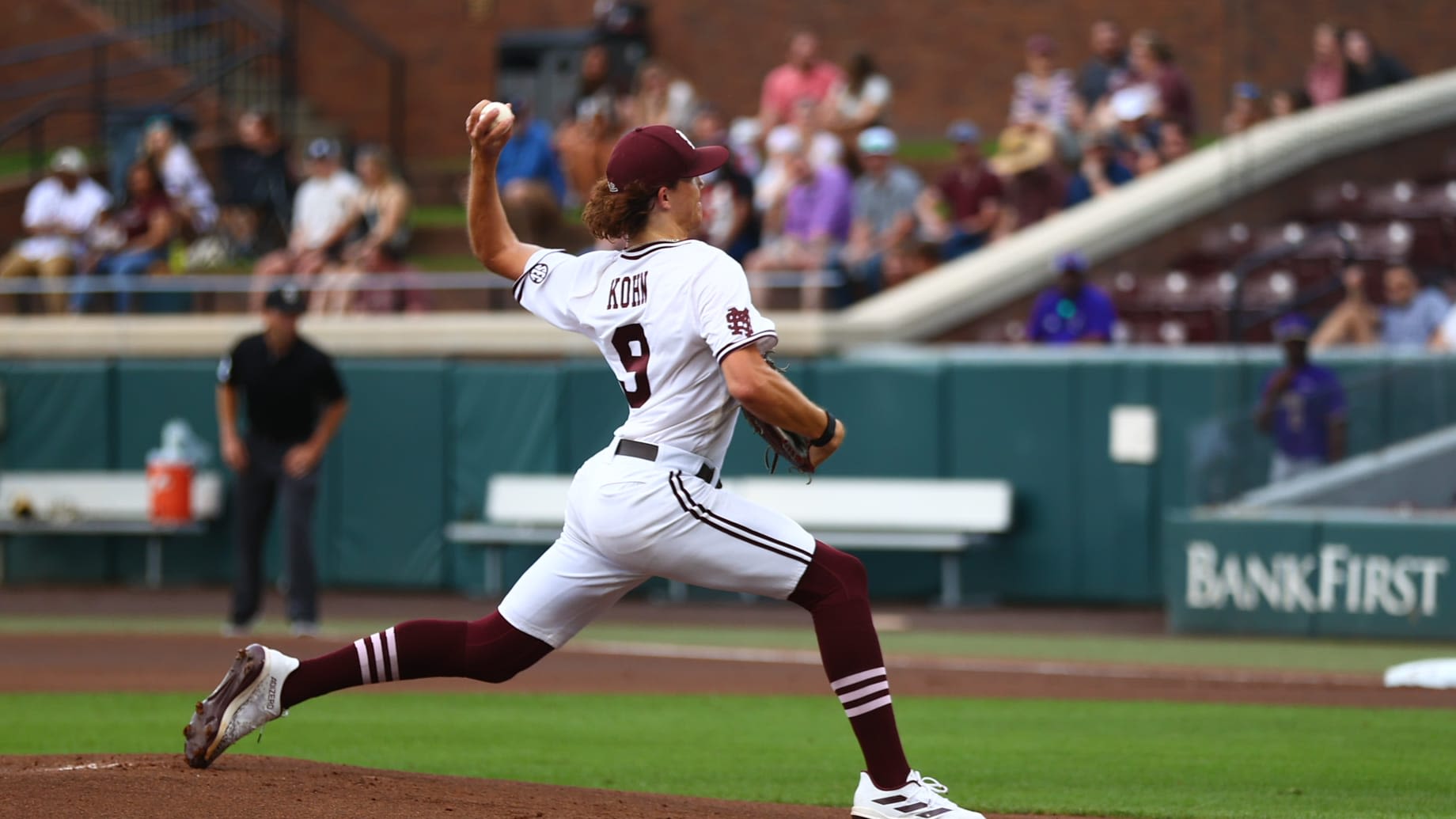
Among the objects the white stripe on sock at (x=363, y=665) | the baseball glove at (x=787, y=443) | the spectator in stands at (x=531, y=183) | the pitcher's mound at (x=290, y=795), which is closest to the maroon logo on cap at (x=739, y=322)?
the baseball glove at (x=787, y=443)

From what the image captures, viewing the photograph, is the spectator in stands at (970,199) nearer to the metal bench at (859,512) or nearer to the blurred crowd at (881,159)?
the blurred crowd at (881,159)

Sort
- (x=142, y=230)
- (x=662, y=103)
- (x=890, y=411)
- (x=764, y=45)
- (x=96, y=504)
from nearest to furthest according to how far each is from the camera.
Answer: (x=890, y=411), (x=96, y=504), (x=142, y=230), (x=662, y=103), (x=764, y=45)

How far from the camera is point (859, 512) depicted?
15500 mm

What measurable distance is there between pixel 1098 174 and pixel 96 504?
30.2ft

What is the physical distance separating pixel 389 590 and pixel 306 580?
14.3ft

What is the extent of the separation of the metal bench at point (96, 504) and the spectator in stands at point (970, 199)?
266 inches

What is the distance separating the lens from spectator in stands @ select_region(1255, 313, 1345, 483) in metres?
13.4

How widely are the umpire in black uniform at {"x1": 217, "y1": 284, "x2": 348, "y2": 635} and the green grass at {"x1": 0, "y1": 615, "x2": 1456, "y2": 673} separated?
2.17 feet

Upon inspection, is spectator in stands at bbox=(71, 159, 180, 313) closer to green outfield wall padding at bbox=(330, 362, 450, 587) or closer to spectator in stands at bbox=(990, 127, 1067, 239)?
green outfield wall padding at bbox=(330, 362, 450, 587)

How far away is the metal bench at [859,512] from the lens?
597 inches

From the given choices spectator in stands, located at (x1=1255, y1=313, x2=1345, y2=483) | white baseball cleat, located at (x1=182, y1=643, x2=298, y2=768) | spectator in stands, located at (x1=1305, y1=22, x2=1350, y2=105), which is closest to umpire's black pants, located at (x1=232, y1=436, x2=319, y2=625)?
spectator in stands, located at (x1=1255, y1=313, x2=1345, y2=483)

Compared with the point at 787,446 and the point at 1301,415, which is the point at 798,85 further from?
the point at 787,446

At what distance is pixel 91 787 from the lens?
5.81 metres

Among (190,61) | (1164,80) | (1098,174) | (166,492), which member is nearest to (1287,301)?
(1098,174)
